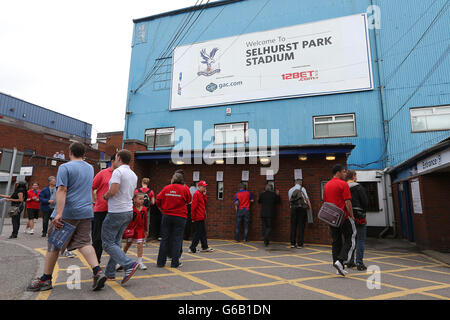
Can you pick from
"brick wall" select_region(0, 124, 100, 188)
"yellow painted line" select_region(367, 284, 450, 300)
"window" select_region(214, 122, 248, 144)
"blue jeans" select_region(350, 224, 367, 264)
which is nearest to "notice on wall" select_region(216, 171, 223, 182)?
"window" select_region(214, 122, 248, 144)

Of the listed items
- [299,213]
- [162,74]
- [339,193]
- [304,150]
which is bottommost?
[299,213]

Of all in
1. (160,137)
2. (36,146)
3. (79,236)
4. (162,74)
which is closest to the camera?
(79,236)

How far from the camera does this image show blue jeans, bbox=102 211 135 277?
3646 millimetres

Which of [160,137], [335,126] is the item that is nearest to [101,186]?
[335,126]

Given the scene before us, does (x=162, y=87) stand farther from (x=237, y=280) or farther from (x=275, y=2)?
(x=237, y=280)

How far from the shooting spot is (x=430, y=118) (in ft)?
39.0

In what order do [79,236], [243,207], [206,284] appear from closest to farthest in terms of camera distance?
[79,236] → [206,284] → [243,207]

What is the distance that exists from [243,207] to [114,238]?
562cm

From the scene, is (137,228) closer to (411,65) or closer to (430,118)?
(430,118)

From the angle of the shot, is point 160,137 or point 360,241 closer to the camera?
point 360,241

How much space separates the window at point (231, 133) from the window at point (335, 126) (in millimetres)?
3775

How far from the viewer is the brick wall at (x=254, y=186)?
8953 millimetres

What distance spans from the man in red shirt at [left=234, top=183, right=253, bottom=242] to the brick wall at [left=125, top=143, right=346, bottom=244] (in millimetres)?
624

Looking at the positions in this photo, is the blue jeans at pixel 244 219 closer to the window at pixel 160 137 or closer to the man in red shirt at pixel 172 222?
the man in red shirt at pixel 172 222
